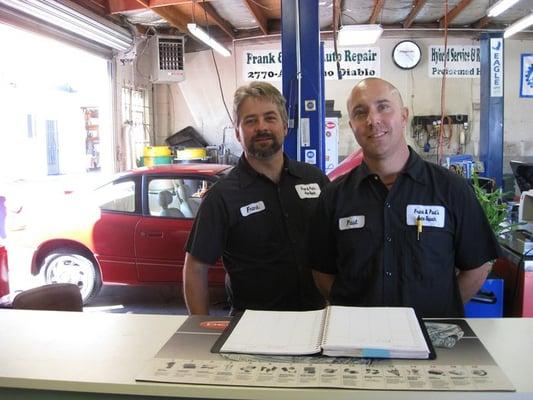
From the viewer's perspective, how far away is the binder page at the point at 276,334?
→ 1159 millimetres

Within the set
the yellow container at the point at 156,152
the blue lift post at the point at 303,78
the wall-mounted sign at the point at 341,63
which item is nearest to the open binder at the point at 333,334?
the blue lift post at the point at 303,78

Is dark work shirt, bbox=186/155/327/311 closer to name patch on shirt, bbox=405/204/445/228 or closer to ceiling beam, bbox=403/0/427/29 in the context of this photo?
name patch on shirt, bbox=405/204/445/228

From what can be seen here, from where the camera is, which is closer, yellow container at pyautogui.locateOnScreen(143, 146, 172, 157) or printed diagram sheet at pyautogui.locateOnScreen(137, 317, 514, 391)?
printed diagram sheet at pyautogui.locateOnScreen(137, 317, 514, 391)

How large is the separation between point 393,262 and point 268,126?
78cm

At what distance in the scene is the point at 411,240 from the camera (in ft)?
5.54

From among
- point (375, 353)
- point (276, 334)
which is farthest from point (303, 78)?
point (375, 353)

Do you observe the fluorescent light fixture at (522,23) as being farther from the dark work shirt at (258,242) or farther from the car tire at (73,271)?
the car tire at (73,271)

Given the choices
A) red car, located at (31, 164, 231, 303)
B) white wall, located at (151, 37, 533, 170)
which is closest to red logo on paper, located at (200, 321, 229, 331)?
red car, located at (31, 164, 231, 303)

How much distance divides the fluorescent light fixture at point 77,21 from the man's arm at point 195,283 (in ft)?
14.1

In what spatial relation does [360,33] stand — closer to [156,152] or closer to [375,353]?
[156,152]

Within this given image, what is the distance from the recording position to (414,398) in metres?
0.99

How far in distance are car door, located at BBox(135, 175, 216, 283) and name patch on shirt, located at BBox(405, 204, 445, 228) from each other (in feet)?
9.85

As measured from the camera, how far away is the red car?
4.57m

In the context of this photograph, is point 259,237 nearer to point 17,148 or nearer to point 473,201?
point 473,201
